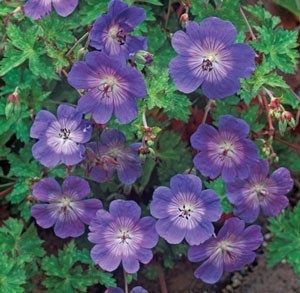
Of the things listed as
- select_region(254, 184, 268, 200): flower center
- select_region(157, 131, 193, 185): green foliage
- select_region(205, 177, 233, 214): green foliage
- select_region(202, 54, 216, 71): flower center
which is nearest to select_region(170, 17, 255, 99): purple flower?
select_region(202, 54, 216, 71): flower center

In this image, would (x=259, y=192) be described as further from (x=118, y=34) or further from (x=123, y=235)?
(x=118, y=34)

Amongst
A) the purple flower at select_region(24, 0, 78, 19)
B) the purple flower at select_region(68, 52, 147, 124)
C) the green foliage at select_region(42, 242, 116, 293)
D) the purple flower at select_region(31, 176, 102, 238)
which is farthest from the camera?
the green foliage at select_region(42, 242, 116, 293)

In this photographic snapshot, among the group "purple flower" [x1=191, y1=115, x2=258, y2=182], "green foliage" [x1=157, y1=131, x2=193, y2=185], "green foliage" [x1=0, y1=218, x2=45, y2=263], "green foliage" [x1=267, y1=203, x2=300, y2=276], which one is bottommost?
"green foliage" [x1=0, y1=218, x2=45, y2=263]

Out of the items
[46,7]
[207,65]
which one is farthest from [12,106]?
[207,65]

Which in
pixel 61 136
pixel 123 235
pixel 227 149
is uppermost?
pixel 227 149

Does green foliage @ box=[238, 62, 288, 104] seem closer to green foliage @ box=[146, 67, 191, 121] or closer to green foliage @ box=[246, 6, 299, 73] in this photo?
green foliage @ box=[246, 6, 299, 73]

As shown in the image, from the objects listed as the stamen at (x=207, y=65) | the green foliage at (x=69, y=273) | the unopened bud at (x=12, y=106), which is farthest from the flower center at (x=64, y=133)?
the green foliage at (x=69, y=273)

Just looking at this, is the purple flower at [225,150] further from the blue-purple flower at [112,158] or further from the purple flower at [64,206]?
the purple flower at [64,206]
